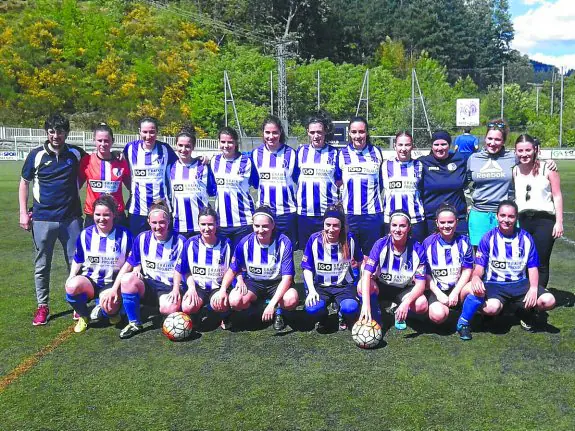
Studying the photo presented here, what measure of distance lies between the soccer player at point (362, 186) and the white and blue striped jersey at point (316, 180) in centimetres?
12

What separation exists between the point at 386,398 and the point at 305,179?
2.30 m

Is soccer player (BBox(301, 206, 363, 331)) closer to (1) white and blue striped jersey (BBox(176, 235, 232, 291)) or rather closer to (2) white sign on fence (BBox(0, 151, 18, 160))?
(1) white and blue striped jersey (BBox(176, 235, 232, 291))

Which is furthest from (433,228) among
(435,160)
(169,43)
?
(169,43)

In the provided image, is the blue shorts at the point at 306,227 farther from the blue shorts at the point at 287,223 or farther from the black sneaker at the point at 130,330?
the black sneaker at the point at 130,330

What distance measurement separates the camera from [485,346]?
169 inches

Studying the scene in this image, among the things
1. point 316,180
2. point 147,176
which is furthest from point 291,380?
point 147,176

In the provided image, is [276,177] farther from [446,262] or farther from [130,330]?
[130,330]

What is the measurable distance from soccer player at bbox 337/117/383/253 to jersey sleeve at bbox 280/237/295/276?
2.54ft

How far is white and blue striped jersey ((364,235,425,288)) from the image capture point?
462 centimetres

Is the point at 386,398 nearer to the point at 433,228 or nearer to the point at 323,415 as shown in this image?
the point at 323,415

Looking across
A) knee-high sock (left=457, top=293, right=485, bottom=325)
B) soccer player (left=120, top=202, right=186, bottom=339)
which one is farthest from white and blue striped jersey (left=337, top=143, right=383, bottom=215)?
soccer player (left=120, top=202, right=186, bottom=339)

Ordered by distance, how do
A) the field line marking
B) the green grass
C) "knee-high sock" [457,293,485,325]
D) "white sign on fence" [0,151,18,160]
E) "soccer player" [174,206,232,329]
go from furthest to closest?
"white sign on fence" [0,151,18,160]
"soccer player" [174,206,232,329]
"knee-high sock" [457,293,485,325]
the field line marking
the green grass

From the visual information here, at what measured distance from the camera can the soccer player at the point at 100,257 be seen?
4.75 meters

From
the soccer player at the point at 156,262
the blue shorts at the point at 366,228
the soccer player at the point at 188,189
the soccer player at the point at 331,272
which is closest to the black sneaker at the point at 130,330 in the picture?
the soccer player at the point at 156,262
